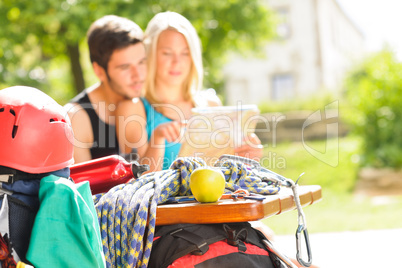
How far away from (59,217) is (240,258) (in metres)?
0.56

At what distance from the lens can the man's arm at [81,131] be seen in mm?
2709

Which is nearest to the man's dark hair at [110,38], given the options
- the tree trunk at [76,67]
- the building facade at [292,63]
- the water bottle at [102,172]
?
the water bottle at [102,172]

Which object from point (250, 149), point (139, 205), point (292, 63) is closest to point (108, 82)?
point (250, 149)

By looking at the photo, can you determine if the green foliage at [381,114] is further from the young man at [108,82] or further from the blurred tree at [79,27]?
the young man at [108,82]

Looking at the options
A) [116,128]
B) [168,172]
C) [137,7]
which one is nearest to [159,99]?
[116,128]

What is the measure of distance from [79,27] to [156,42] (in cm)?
507

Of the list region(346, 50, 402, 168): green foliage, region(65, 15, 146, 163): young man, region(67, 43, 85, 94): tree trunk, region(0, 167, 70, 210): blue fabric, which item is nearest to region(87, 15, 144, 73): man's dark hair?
region(65, 15, 146, 163): young man

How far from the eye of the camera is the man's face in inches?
109

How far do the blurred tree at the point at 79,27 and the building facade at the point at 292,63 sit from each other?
5.56 m

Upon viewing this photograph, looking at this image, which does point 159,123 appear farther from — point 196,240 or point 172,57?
point 196,240

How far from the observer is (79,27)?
7613mm

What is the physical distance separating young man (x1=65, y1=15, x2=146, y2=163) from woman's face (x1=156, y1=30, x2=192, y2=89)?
0.11m

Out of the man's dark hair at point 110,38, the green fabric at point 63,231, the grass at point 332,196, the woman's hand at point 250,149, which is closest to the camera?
the green fabric at point 63,231

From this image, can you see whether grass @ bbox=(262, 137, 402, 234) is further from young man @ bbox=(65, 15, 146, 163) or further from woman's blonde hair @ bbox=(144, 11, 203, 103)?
young man @ bbox=(65, 15, 146, 163)
